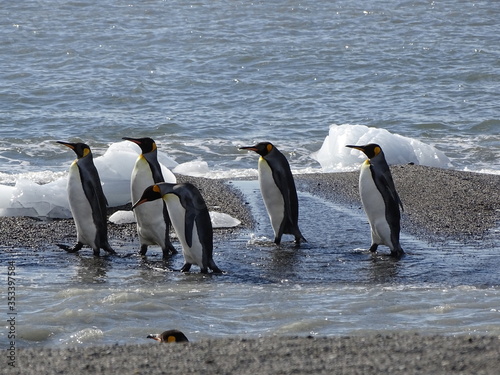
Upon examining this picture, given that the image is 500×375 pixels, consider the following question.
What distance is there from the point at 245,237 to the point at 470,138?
25.8 feet

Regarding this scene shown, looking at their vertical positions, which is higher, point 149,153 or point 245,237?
point 149,153

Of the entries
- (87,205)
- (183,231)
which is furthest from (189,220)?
(87,205)

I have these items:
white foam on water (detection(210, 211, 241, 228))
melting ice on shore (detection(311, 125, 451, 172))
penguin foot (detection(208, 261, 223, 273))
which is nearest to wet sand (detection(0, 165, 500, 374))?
penguin foot (detection(208, 261, 223, 273))

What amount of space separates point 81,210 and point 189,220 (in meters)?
1.05

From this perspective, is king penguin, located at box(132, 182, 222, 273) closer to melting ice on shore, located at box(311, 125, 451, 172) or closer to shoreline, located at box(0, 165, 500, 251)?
shoreline, located at box(0, 165, 500, 251)

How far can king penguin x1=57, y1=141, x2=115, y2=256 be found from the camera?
720 cm

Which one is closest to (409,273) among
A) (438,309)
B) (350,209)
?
(438,309)

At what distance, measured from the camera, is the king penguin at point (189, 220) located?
263 inches

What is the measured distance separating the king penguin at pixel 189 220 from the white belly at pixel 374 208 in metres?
1.41

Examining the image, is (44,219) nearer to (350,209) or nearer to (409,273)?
(350,209)

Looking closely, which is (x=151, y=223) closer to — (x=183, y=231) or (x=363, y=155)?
(x=183, y=231)

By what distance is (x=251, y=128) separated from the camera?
15.4 meters

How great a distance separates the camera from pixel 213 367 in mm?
4250

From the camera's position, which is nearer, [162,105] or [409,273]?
[409,273]
